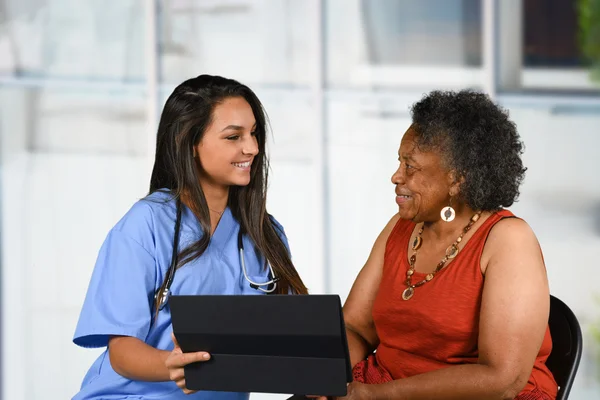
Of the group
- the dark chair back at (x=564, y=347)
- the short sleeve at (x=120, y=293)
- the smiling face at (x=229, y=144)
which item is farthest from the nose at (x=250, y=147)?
the dark chair back at (x=564, y=347)

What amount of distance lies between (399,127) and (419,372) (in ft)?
7.65

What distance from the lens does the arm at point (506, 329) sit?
2027mm

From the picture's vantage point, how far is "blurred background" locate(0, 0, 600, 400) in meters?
4.32

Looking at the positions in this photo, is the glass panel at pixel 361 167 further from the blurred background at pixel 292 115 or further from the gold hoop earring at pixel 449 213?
the gold hoop earring at pixel 449 213

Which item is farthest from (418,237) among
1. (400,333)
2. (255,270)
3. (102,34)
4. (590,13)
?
(102,34)

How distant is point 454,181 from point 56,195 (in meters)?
2.91

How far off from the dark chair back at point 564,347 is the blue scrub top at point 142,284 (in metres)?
0.76

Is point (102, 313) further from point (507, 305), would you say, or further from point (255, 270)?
point (507, 305)

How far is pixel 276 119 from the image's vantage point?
176 inches

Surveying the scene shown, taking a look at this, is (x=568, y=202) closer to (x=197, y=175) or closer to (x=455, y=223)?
(x=455, y=223)

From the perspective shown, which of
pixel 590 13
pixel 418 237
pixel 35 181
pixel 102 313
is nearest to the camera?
pixel 102 313

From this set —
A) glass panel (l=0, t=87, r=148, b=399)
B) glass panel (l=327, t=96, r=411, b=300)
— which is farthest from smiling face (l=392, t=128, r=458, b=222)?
glass panel (l=0, t=87, r=148, b=399)

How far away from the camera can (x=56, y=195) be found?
4633 millimetres

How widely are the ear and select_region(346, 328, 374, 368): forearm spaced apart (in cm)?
50
